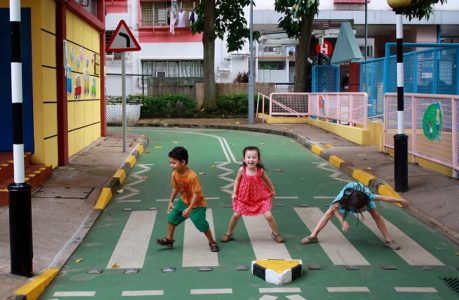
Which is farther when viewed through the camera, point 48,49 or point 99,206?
point 48,49

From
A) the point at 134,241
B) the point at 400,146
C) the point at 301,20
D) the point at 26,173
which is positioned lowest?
the point at 134,241

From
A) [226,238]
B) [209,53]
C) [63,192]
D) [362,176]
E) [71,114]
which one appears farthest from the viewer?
[209,53]

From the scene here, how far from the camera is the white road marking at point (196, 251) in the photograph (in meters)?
6.53

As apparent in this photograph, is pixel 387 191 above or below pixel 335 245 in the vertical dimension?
above

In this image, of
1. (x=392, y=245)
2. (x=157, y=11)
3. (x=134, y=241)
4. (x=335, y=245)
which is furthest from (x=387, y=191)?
(x=157, y=11)

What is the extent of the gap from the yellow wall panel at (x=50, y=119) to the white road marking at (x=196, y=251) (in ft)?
13.9

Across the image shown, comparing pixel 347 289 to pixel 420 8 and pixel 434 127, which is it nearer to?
pixel 434 127

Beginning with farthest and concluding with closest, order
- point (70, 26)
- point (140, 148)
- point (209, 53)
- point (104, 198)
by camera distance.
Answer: point (209, 53) → point (140, 148) → point (70, 26) → point (104, 198)

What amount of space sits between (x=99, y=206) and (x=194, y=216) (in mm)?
A: 2570

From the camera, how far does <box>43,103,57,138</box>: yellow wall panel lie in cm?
1112

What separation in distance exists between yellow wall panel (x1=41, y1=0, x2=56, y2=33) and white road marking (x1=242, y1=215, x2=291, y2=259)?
5336 mm

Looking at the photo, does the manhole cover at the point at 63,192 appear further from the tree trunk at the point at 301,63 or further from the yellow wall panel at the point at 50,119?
the tree trunk at the point at 301,63

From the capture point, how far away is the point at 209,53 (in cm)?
2858

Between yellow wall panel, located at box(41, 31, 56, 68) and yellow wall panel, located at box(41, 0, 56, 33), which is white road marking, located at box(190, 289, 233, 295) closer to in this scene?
yellow wall panel, located at box(41, 31, 56, 68)
